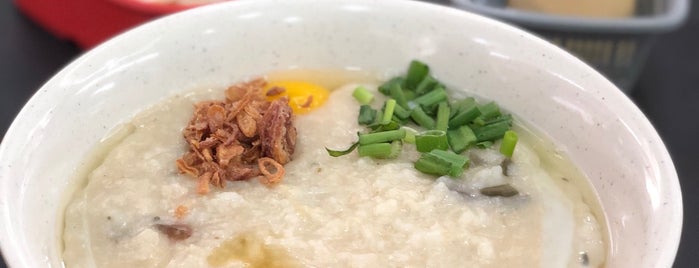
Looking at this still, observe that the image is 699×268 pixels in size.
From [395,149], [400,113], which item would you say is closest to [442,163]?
[395,149]

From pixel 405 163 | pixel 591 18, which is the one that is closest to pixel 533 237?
pixel 405 163

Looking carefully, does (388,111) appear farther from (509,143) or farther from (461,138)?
(509,143)

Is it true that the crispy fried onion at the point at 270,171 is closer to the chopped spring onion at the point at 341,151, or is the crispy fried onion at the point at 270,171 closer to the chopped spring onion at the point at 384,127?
the chopped spring onion at the point at 341,151

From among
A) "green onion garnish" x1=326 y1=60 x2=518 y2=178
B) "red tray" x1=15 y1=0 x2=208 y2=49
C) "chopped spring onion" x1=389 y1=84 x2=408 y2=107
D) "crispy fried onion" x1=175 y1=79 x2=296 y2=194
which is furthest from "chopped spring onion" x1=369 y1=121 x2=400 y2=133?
"red tray" x1=15 y1=0 x2=208 y2=49

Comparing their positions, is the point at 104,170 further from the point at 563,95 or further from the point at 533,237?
the point at 563,95

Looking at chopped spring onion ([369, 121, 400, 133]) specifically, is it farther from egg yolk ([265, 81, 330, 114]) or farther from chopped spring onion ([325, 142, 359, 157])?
egg yolk ([265, 81, 330, 114])

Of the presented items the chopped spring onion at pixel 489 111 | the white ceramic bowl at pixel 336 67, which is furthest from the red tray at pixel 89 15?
the chopped spring onion at pixel 489 111
